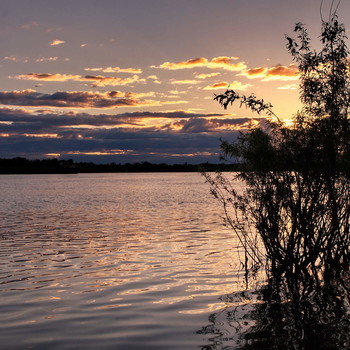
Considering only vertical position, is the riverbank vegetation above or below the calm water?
above

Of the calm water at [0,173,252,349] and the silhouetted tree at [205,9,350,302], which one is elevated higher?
the silhouetted tree at [205,9,350,302]

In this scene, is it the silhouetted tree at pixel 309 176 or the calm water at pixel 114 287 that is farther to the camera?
the silhouetted tree at pixel 309 176

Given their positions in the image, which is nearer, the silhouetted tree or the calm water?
the calm water

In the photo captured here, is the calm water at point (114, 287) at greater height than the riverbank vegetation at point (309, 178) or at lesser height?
lesser

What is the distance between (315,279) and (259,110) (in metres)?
6.37

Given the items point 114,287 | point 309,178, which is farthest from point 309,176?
point 114,287

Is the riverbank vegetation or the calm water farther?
the riverbank vegetation

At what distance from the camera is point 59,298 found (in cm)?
1532

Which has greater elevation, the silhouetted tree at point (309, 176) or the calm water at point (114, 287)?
the silhouetted tree at point (309, 176)

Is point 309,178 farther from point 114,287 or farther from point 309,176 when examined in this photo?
point 114,287

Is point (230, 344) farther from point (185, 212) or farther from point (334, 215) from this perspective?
point (185, 212)

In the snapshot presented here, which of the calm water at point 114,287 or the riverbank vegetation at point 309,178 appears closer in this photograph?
the calm water at point 114,287

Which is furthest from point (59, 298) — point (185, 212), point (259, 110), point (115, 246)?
point (185, 212)

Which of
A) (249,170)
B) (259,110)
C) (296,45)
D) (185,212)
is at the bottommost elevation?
(185,212)
